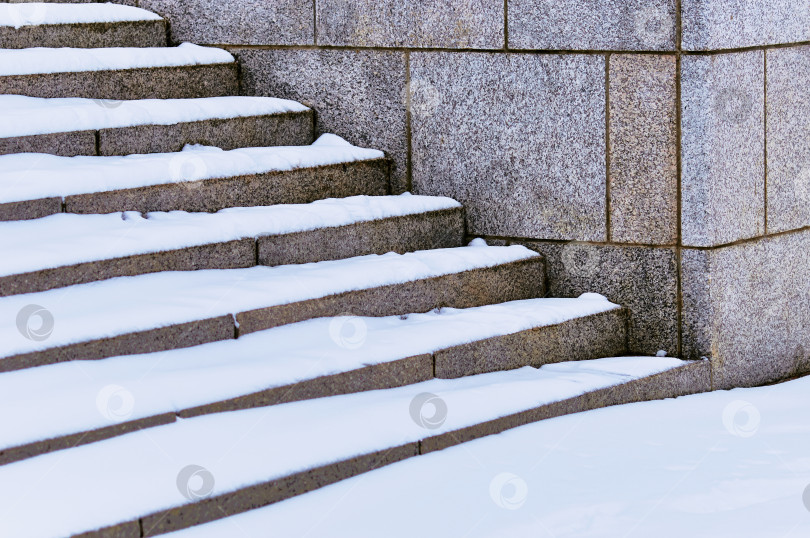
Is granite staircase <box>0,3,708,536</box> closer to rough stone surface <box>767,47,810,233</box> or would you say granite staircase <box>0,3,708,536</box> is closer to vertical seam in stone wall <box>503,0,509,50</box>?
vertical seam in stone wall <box>503,0,509,50</box>

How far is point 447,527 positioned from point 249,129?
3381 mm

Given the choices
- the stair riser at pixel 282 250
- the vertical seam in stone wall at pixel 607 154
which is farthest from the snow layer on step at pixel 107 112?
the vertical seam in stone wall at pixel 607 154

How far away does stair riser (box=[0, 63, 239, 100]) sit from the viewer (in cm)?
652

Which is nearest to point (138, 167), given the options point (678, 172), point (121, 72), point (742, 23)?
point (121, 72)

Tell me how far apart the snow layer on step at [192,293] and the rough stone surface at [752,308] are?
112 cm

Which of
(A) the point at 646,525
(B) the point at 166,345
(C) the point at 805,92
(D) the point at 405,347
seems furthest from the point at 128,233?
(C) the point at 805,92

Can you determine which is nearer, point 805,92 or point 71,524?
point 71,524

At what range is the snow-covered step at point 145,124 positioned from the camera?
6.04m

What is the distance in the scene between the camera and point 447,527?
Answer: 4234 mm

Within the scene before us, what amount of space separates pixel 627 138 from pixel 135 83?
109 inches

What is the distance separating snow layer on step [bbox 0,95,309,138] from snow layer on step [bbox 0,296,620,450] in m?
1.68

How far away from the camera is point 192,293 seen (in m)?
5.26

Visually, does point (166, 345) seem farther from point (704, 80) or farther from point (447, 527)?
point (704, 80)

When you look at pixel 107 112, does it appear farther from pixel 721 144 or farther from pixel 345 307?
pixel 721 144
